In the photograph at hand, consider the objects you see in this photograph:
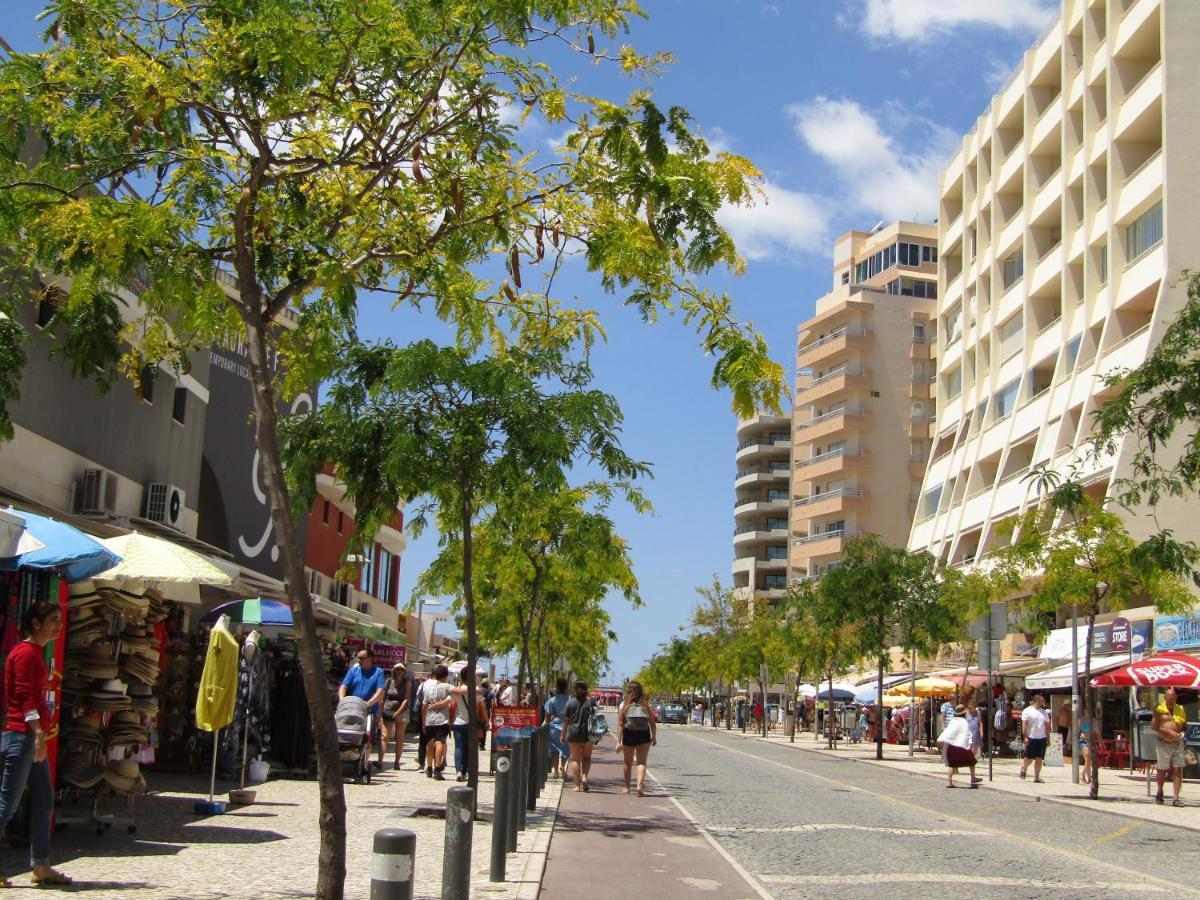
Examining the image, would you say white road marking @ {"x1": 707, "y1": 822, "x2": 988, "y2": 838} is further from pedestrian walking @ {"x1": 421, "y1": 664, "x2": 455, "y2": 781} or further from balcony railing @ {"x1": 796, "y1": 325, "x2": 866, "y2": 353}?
balcony railing @ {"x1": 796, "y1": 325, "x2": 866, "y2": 353}

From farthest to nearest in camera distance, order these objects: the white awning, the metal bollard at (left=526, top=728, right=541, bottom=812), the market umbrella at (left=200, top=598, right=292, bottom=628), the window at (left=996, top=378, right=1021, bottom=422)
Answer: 1. the window at (left=996, top=378, right=1021, bottom=422)
2. the white awning
3. the market umbrella at (left=200, top=598, right=292, bottom=628)
4. the metal bollard at (left=526, top=728, right=541, bottom=812)

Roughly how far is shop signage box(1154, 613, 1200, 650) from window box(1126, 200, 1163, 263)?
14938mm

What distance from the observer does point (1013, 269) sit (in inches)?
2325

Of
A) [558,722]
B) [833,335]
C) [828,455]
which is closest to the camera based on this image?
[558,722]

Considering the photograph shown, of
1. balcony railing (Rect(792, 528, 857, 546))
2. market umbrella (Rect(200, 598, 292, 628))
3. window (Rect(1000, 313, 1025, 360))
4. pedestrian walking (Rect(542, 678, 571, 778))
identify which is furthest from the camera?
balcony railing (Rect(792, 528, 857, 546))

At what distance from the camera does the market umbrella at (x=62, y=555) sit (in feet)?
32.1

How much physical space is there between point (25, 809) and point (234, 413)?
17020 mm

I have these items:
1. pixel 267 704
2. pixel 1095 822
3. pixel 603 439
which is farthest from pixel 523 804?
pixel 1095 822

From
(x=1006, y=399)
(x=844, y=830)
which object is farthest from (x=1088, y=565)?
(x=1006, y=399)

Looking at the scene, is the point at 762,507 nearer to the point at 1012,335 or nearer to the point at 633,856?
the point at 1012,335

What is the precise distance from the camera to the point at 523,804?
13.7m

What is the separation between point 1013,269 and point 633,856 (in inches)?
2007

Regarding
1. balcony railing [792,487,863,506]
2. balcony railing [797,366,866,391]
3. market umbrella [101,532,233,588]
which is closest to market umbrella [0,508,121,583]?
market umbrella [101,532,233,588]

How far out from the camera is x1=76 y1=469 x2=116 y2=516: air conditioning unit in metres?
17.8
